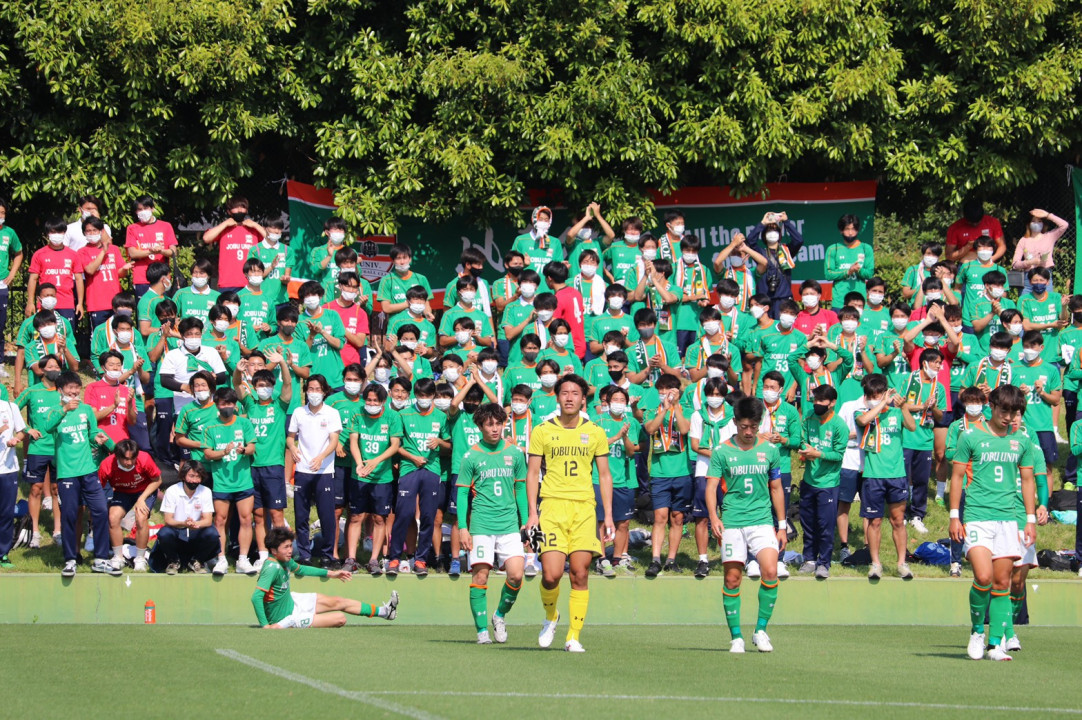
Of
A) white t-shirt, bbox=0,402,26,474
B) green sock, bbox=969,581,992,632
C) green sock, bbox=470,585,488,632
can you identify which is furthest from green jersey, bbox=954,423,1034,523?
white t-shirt, bbox=0,402,26,474

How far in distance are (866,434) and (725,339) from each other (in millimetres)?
2743

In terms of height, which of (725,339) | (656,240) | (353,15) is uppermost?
(353,15)

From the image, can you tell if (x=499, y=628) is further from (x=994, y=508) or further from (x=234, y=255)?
(x=234, y=255)

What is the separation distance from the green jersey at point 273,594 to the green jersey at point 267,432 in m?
2.45

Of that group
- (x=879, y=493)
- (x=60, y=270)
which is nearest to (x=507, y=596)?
(x=879, y=493)

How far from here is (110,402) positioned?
17.6 m

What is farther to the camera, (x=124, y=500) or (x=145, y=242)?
(x=145, y=242)

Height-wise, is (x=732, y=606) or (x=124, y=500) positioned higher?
(x=124, y=500)

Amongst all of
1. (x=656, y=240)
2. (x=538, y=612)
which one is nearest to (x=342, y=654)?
(x=538, y=612)

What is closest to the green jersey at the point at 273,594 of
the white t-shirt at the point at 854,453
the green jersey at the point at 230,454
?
the green jersey at the point at 230,454

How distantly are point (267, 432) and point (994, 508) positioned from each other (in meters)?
8.52

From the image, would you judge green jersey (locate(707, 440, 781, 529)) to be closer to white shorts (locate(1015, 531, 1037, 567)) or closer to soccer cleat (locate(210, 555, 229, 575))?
white shorts (locate(1015, 531, 1037, 567))

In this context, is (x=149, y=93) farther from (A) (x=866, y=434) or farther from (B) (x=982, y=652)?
(B) (x=982, y=652)

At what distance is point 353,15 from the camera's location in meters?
21.7
